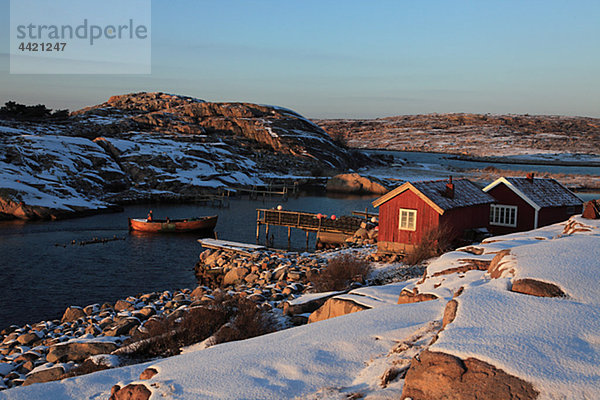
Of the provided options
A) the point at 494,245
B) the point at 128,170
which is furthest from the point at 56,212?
the point at 494,245

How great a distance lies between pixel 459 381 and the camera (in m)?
6.19

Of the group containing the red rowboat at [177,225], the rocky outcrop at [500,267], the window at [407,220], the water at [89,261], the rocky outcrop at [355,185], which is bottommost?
the water at [89,261]

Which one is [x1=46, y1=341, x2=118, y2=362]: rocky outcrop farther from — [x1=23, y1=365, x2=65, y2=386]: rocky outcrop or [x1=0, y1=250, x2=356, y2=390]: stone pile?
[x1=23, y1=365, x2=65, y2=386]: rocky outcrop

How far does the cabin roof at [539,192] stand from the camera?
97.0 feet

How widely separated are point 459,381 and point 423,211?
21793 mm

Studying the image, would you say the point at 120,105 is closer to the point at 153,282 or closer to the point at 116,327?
the point at 153,282

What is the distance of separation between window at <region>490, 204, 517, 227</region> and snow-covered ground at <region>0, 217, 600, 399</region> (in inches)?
798

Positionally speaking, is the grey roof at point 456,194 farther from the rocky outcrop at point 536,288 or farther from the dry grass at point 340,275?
the rocky outcrop at point 536,288

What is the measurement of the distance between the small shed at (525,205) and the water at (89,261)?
15251mm

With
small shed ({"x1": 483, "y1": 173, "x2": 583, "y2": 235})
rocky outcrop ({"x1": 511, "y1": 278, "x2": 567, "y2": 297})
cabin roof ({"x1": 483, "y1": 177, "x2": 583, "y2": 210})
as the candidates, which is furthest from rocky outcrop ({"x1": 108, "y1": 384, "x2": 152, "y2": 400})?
small shed ({"x1": 483, "y1": 173, "x2": 583, "y2": 235})

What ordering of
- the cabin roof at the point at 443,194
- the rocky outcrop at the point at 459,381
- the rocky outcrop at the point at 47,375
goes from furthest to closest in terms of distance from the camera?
the cabin roof at the point at 443,194 < the rocky outcrop at the point at 47,375 < the rocky outcrop at the point at 459,381

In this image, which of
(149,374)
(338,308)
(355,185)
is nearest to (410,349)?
(338,308)

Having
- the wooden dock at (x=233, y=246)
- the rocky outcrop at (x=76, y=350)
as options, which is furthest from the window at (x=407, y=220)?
A: the rocky outcrop at (x=76, y=350)

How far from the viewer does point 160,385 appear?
312 inches
